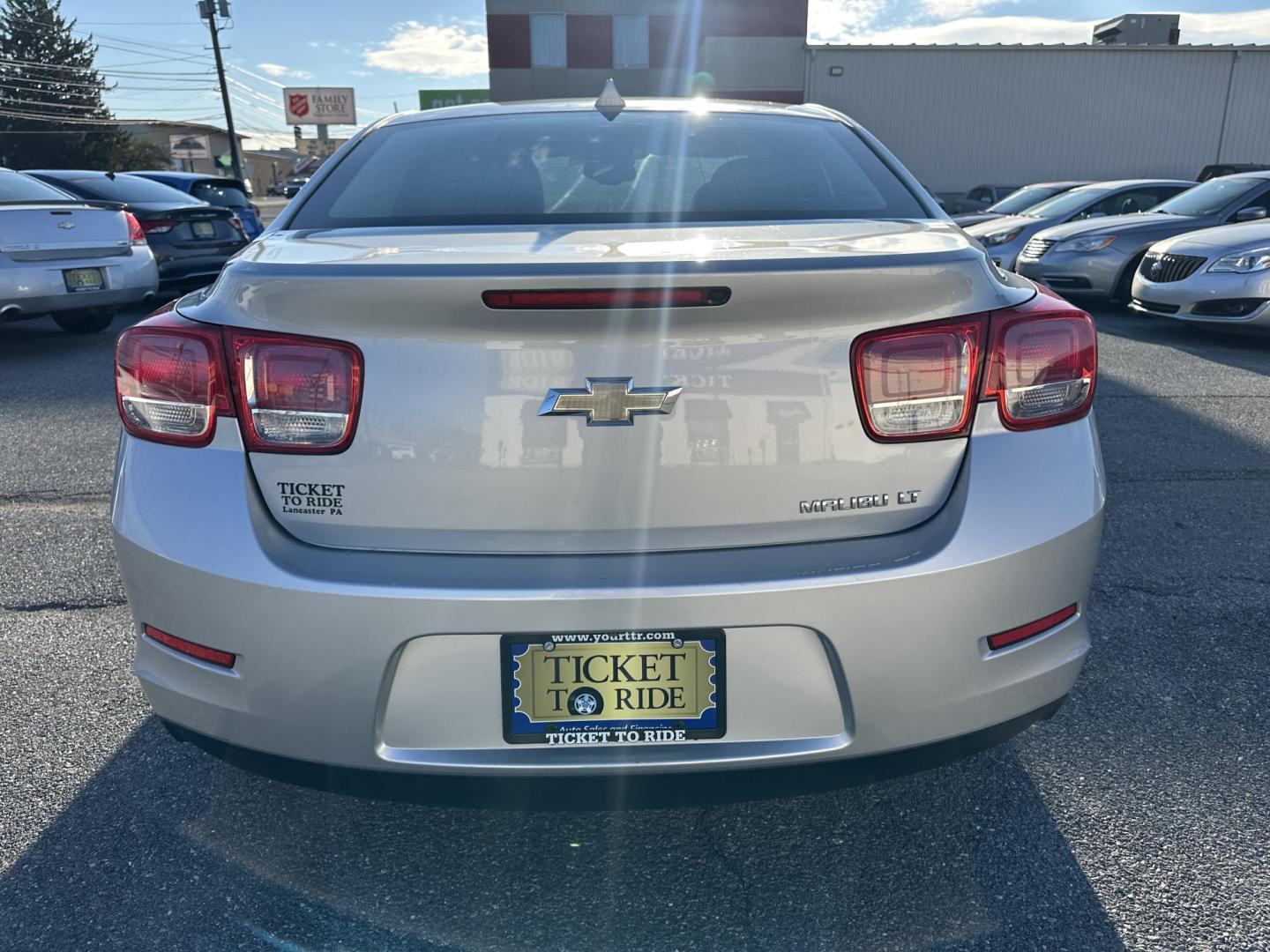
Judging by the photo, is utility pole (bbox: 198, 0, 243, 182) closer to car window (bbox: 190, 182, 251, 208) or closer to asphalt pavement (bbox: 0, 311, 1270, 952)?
car window (bbox: 190, 182, 251, 208)

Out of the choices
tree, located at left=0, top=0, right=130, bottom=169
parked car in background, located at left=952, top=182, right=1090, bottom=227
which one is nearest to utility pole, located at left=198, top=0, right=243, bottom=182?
tree, located at left=0, top=0, right=130, bottom=169

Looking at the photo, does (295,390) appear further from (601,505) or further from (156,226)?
(156,226)

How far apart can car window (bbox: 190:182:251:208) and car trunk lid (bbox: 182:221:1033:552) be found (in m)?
10.7

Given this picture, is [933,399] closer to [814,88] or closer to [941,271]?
[941,271]

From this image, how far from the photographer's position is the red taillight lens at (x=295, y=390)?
1.50 meters

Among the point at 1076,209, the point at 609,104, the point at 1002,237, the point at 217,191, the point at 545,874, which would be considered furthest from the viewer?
the point at 217,191

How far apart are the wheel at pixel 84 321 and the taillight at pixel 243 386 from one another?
7.39m

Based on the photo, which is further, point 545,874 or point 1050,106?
point 1050,106

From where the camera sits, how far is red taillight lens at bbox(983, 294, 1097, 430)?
1591mm

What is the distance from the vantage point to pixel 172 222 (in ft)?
29.0

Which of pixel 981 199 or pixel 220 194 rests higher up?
pixel 220 194

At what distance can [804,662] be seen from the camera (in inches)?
59.1

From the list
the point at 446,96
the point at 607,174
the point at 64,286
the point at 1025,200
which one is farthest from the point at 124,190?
the point at 446,96

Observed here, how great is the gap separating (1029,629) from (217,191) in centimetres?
1204
